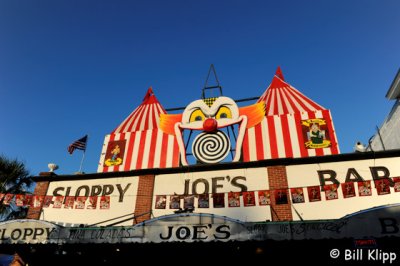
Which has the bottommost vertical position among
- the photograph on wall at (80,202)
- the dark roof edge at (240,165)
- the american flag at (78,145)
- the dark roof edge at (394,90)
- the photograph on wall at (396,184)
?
Answer: the photograph on wall at (80,202)

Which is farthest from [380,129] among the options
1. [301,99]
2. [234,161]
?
[234,161]

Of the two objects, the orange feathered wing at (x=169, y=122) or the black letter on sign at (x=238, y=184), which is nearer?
the black letter on sign at (x=238, y=184)

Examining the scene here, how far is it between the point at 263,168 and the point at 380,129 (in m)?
9.78

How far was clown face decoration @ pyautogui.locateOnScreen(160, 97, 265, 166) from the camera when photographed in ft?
46.2

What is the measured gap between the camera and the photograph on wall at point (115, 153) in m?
15.9

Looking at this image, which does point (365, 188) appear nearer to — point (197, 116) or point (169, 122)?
point (197, 116)

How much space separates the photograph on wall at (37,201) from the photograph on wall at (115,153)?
3678mm

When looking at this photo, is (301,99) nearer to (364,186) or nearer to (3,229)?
(364,186)

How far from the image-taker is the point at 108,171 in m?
15.4

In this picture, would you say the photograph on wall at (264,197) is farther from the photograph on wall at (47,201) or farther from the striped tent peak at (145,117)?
the photograph on wall at (47,201)

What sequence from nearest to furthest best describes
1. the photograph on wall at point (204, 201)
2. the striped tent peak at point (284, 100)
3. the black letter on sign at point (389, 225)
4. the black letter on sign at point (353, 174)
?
the black letter on sign at point (389, 225) < the black letter on sign at point (353, 174) < the photograph on wall at point (204, 201) < the striped tent peak at point (284, 100)

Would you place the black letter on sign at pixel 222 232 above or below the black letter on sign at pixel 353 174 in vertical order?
below

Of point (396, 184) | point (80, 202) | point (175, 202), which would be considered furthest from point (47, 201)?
point (396, 184)

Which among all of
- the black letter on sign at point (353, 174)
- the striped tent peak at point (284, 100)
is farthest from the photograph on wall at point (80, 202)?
the black letter on sign at point (353, 174)
